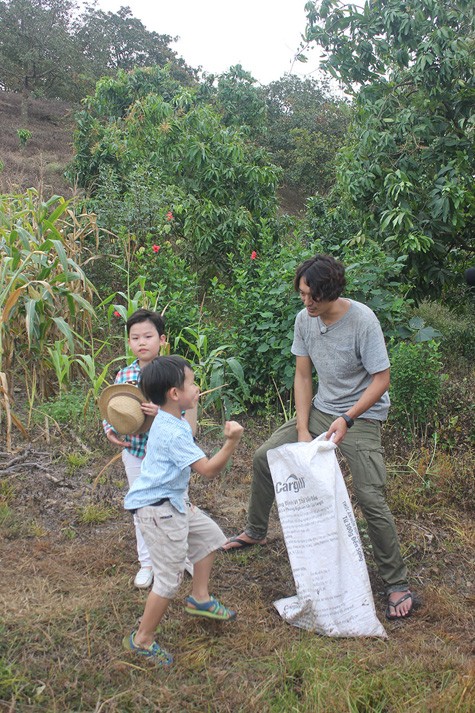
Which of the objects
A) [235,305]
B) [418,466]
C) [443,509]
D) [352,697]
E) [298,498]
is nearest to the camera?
[352,697]

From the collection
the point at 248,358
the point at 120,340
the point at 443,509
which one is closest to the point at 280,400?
the point at 248,358

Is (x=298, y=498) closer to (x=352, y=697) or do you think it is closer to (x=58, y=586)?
(x=352, y=697)

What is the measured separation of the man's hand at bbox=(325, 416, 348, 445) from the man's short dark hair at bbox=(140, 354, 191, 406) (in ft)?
2.67

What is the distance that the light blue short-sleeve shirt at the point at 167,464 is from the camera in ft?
8.00

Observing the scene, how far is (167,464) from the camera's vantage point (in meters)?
2.47

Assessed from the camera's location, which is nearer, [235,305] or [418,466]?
[418,466]

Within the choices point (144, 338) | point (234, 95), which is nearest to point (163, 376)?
point (144, 338)

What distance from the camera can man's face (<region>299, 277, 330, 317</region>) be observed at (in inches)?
115

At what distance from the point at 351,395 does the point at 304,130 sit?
1634cm

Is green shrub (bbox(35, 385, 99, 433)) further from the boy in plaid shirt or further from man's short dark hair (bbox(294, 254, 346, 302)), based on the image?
man's short dark hair (bbox(294, 254, 346, 302))

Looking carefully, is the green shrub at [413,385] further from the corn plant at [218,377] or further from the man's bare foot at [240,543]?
the man's bare foot at [240,543]

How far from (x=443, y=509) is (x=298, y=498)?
4.71 feet

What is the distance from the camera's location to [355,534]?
9.37ft

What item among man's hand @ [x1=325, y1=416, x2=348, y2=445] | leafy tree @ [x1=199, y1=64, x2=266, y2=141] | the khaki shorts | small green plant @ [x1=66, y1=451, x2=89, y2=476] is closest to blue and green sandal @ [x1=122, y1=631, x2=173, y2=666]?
the khaki shorts
